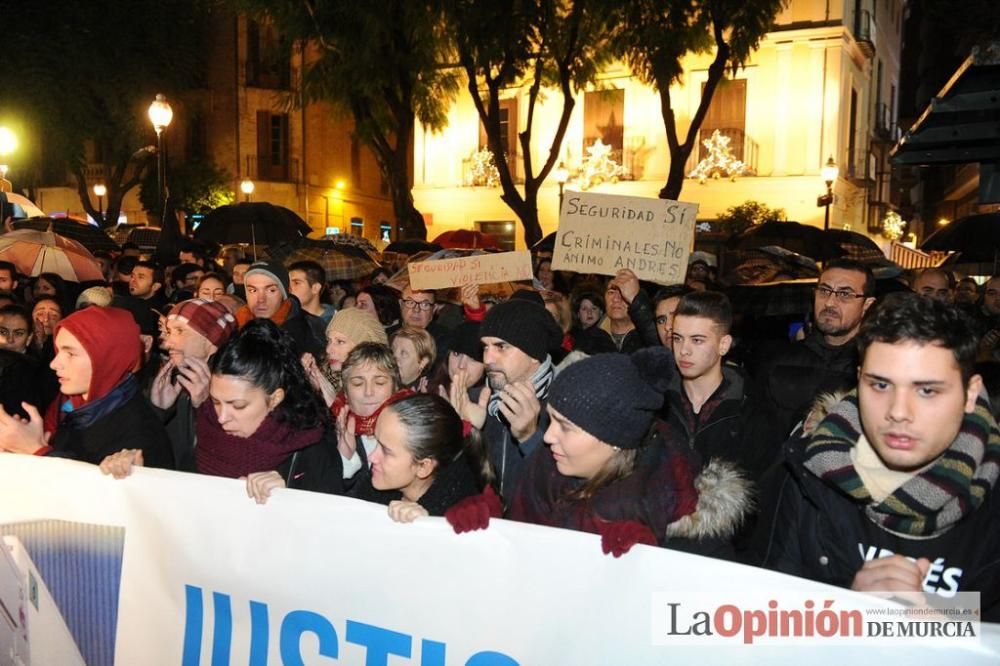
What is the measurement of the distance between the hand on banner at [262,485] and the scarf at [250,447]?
55 centimetres

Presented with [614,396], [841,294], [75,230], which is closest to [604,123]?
[75,230]

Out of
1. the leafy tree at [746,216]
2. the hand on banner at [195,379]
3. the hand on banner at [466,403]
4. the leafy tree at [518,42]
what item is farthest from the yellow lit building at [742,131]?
the hand on banner at [466,403]

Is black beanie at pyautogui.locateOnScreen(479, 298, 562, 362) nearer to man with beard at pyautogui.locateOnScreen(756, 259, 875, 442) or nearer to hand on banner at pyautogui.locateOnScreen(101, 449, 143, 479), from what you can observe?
man with beard at pyautogui.locateOnScreen(756, 259, 875, 442)

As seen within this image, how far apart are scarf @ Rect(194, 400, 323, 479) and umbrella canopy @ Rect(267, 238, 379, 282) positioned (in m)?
5.00

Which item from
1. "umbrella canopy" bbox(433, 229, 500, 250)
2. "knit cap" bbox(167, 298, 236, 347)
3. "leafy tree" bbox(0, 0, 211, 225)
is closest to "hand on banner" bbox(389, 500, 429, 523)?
"knit cap" bbox(167, 298, 236, 347)

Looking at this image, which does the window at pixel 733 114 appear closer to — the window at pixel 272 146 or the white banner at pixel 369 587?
the window at pixel 272 146

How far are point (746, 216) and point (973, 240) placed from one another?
39.0 ft

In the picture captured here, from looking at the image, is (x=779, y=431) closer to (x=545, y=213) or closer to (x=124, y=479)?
(x=124, y=479)

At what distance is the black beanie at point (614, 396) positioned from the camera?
2.65 meters

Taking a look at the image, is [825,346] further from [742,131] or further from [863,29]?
[863,29]

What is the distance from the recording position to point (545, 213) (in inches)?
1019

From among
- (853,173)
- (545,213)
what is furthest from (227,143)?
(853,173)

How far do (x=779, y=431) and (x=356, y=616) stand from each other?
223 centimetres

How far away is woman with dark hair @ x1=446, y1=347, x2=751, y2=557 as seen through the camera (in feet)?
8.08
